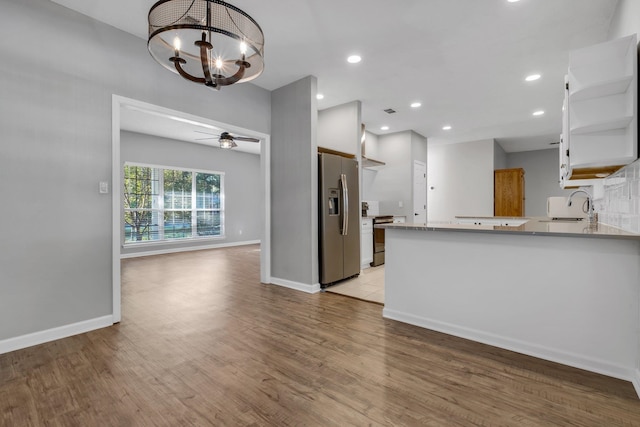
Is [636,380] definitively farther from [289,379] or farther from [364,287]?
[364,287]

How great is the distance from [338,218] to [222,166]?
17.8 ft

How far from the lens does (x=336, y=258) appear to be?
418cm

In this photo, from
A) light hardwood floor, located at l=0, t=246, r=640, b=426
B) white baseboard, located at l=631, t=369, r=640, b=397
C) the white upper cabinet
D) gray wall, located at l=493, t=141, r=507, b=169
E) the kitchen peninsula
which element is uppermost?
gray wall, located at l=493, t=141, r=507, b=169

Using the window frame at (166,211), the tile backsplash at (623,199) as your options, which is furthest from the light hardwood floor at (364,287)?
→ the window frame at (166,211)

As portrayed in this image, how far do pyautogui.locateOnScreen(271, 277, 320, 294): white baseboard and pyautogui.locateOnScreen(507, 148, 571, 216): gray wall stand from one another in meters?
8.20

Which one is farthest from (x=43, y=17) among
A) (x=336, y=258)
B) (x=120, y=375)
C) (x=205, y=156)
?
(x=205, y=156)

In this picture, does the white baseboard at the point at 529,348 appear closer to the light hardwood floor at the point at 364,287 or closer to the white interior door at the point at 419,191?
the light hardwood floor at the point at 364,287

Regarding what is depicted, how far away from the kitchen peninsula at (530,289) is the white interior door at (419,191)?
13.7 feet

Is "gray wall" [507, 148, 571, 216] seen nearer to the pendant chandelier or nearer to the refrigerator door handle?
the refrigerator door handle

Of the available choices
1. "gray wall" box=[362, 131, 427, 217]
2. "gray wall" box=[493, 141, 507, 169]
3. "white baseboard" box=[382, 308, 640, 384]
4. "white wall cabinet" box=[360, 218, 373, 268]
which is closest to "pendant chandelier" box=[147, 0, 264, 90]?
"white baseboard" box=[382, 308, 640, 384]

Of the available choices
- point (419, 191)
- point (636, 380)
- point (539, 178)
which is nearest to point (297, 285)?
point (636, 380)

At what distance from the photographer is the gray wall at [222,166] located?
6.83m

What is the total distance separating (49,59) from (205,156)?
5.69 m

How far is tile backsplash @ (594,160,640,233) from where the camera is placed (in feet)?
6.48
